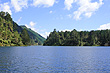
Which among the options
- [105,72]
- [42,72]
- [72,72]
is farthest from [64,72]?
[105,72]

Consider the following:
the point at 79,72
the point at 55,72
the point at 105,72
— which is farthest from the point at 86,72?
the point at 55,72

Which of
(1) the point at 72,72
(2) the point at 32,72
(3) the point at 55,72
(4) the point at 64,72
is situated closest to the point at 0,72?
(2) the point at 32,72

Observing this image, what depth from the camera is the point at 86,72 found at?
119ft

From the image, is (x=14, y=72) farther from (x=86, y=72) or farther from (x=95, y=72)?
(x=95, y=72)

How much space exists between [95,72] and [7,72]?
23286 mm

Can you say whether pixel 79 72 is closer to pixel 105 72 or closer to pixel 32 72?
pixel 105 72

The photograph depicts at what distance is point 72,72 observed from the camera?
3609 cm

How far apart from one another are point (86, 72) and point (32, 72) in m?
14.4

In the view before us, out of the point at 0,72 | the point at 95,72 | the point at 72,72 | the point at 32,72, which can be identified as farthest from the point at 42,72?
the point at 95,72

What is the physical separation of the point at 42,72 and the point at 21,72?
5.47 metres

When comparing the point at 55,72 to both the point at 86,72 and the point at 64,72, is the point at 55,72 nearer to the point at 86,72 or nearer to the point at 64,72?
the point at 64,72

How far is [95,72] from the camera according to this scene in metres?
36.3

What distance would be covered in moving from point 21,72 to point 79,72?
15384 mm

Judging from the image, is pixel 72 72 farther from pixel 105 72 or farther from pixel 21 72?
pixel 21 72
